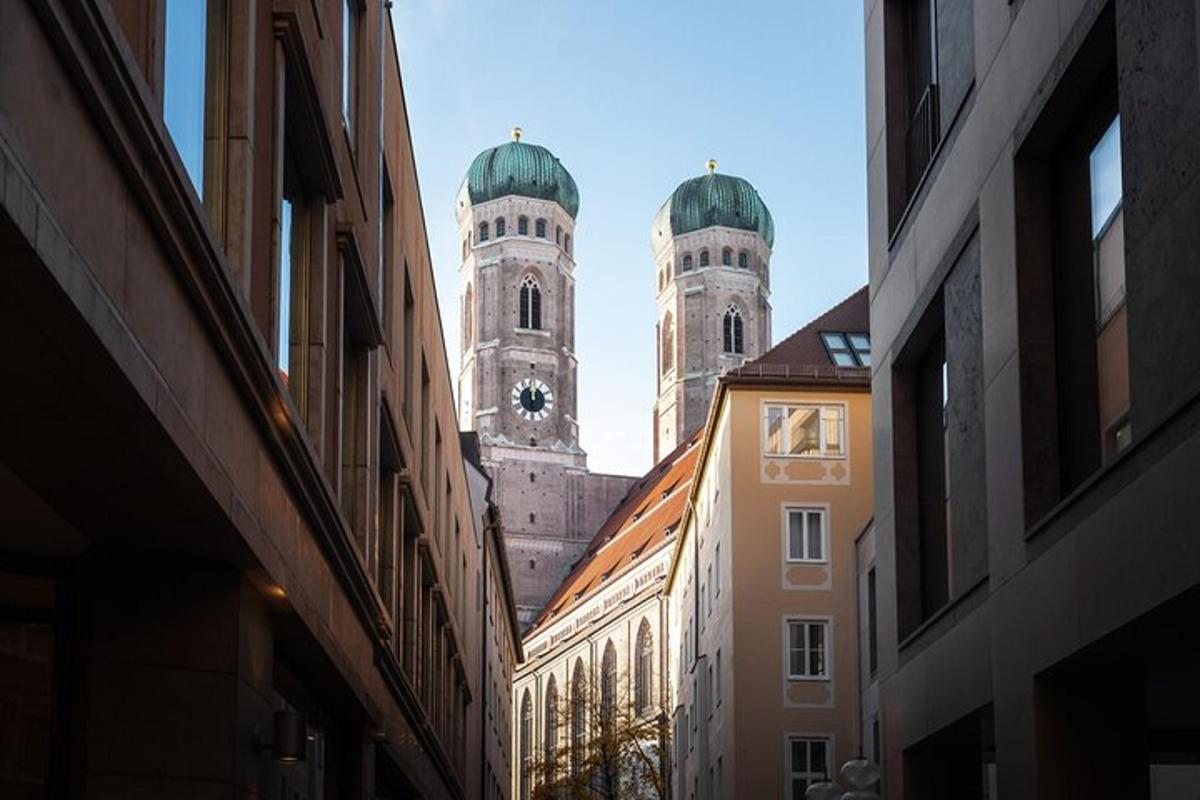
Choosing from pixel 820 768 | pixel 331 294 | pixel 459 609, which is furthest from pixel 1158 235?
pixel 820 768

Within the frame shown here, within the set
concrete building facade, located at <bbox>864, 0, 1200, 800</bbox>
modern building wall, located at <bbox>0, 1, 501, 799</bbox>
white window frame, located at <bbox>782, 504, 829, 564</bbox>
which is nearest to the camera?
modern building wall, located at <bbox>0, 1, 501, 799</bbox>

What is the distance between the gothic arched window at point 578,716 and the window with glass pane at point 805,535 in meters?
31.1

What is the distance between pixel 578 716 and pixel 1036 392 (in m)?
89.9

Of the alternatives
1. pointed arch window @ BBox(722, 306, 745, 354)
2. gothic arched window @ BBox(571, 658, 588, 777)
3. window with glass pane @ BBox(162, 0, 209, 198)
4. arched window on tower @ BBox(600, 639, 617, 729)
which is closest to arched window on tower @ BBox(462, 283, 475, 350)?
pointed arch window @ BBox(722, 306, 745, 354)

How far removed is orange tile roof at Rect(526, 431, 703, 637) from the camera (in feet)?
366

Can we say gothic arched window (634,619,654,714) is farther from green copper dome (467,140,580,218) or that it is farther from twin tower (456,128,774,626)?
green copper dome (467,140,580,218)

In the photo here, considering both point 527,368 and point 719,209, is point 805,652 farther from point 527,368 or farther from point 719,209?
point 719,209

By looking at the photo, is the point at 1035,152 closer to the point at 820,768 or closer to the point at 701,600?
the point at 820,768

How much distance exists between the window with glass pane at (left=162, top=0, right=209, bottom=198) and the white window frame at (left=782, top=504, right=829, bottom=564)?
37.7 meters

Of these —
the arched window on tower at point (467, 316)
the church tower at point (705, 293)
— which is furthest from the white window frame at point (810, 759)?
the church tower at point (705, 293)

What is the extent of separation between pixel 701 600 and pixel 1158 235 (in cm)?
4869

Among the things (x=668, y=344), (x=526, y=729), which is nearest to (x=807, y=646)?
(x=526, y=729)

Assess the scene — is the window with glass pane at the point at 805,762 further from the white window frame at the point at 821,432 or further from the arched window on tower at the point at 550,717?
the arched window on tower at the point at 550,717

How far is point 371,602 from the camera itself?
17688 mm
